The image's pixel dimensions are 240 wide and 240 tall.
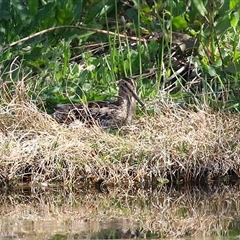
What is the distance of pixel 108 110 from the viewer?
8.72 meters

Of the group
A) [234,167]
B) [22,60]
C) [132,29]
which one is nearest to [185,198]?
[234,167]

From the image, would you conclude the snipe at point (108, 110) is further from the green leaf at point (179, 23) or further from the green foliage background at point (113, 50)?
the green leaf at point (179, 23)

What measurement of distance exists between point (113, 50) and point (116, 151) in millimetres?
1847

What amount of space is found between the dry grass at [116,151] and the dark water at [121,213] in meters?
0.14

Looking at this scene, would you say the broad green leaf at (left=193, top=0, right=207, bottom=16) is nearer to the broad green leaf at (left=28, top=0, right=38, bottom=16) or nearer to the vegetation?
the vegetation

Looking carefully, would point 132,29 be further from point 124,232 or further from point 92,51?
point 124,232

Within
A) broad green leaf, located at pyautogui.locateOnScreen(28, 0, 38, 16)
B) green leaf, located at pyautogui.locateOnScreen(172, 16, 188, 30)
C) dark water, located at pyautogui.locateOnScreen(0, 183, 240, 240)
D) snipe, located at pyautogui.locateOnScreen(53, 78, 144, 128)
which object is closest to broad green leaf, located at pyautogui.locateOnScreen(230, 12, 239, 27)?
green leaf, located at pyautogui.locateOnScreen(172, 16, 188, 30)

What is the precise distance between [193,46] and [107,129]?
5.26 ft

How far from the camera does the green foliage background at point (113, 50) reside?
8.66 metres

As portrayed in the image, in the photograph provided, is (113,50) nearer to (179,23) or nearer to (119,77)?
(119,77)

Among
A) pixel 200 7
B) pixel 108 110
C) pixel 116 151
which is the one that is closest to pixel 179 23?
pixel 200 7

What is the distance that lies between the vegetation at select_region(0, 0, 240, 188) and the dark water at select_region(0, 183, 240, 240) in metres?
0.21

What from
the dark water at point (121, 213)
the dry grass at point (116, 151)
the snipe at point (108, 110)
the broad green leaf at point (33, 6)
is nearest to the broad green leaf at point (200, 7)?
the snipe at point (108, 110)

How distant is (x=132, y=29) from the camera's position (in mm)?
9688
